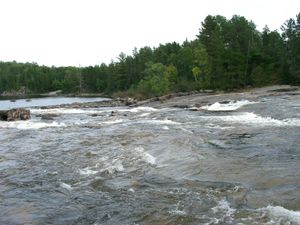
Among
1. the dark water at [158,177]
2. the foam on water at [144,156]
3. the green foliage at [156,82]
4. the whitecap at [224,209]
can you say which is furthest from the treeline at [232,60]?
the whitecap at [224,209]

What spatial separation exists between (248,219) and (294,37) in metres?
71.6

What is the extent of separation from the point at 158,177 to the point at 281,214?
484 cm

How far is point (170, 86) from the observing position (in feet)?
290

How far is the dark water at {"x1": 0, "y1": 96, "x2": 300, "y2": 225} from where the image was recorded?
9.70 metres

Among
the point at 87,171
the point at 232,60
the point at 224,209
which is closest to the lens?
the point at 224,209

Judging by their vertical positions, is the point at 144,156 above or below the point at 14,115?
below

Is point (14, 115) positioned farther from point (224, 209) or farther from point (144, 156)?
point (224, 209)

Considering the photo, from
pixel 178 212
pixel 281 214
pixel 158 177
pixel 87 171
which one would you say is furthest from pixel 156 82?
pixel 281 214

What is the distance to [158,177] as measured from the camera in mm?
13148

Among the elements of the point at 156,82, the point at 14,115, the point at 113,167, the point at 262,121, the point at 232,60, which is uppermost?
the point at 232,60

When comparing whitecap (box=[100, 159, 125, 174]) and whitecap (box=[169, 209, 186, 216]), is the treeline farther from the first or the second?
whitecap (box=[169, 209, 186, 216])

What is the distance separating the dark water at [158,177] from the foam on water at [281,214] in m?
0.02

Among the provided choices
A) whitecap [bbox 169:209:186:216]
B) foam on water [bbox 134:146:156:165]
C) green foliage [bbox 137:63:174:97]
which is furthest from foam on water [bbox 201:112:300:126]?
green foliage [bbox 137:63:174:97]

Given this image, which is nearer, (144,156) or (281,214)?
(281,214)
